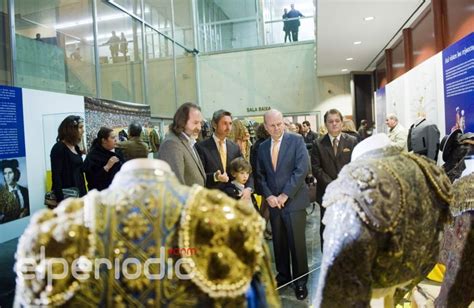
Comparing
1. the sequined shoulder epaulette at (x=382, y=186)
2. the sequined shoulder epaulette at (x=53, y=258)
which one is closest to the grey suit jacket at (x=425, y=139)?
the sequined shoulder epaulette at (x=382, y=186)

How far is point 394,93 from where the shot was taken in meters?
6.70

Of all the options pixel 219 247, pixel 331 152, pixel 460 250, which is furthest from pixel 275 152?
pixel 219 247

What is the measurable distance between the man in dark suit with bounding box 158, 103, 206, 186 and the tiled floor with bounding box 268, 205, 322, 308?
3.30 feet

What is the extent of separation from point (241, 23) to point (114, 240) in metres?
11.8

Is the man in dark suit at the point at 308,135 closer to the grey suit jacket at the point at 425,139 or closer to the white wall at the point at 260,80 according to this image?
the grey suit jacket at the point at 425,139

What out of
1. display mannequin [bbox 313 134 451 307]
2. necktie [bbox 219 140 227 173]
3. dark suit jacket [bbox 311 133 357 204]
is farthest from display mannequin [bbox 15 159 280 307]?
dark suit jacket [bbox 311 133 357 204]

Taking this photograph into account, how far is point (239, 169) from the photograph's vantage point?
9.63ft

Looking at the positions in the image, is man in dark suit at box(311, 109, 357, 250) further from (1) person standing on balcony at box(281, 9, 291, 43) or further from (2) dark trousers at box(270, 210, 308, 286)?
(1) person standing on balcony at box(281, 9, 291, 43)

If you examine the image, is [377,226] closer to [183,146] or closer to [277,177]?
[183,146]

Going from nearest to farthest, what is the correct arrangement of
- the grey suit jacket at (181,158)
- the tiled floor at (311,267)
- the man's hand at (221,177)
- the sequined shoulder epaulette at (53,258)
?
1. the sequined shoulder epaulette at (53,258)
2. the grey suit jacket at (181,158)
3. the tiled floor at (311,267)
4. the man's hand at (221,177)

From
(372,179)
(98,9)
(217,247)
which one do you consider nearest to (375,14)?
(98,9)

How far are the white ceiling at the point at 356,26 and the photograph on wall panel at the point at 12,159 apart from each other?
3.94m

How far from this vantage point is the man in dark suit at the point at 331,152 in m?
3.43

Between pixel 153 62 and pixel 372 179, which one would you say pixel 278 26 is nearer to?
pixel 153 62
